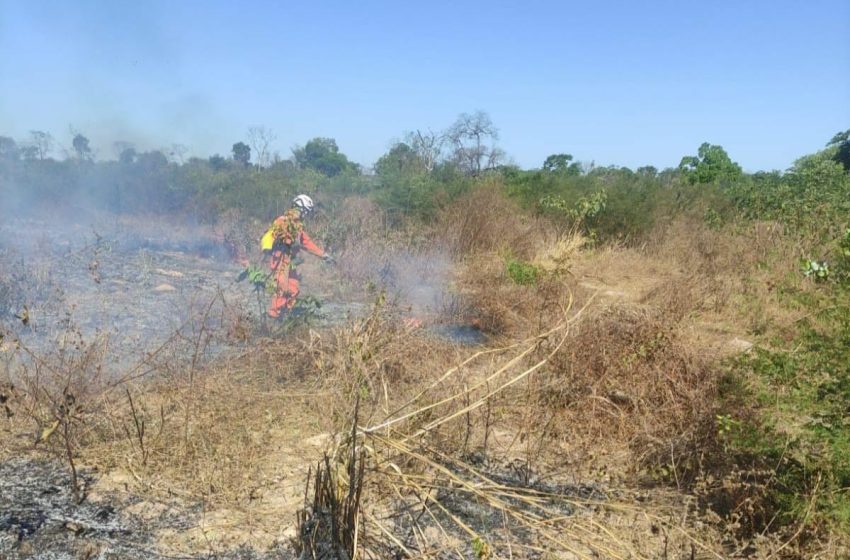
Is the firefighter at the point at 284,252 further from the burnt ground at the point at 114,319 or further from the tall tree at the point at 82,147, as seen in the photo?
the tall tree at the point at 82,147

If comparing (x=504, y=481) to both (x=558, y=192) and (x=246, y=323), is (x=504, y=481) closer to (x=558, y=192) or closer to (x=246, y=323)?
(x=246, y=323)

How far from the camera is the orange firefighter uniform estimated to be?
6.67 m

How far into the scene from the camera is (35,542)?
3.12 metres

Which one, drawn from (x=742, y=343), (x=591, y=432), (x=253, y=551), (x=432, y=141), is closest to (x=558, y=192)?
(x=432, y=141)

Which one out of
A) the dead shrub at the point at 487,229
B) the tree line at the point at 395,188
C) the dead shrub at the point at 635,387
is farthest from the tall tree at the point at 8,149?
the dead shrub at the point at 635,387

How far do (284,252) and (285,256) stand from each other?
1.9 inches

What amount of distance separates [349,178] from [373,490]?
476 inches

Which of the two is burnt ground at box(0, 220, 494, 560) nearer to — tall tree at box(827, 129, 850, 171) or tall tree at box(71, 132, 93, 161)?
tall tree at box(71, 132, 93, 161)

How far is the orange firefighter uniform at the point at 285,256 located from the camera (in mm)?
6668

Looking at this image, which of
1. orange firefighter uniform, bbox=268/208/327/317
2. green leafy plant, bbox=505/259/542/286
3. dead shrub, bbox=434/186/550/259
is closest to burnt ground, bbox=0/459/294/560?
orange firefighter uniform, bbox=268/208/327/317

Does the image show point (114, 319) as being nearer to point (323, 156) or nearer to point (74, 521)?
point (74, 521)

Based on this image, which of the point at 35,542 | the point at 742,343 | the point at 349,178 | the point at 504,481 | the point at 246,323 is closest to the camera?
the point at 35,542

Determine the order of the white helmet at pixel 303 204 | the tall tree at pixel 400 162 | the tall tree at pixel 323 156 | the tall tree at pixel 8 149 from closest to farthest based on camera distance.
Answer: the white helmet at pixel 303 204, the tall tree at pixel 8 149, the tall tree at pixel 400 162, the tall tree at pixel 323 156

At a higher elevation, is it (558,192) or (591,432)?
(558,192)
